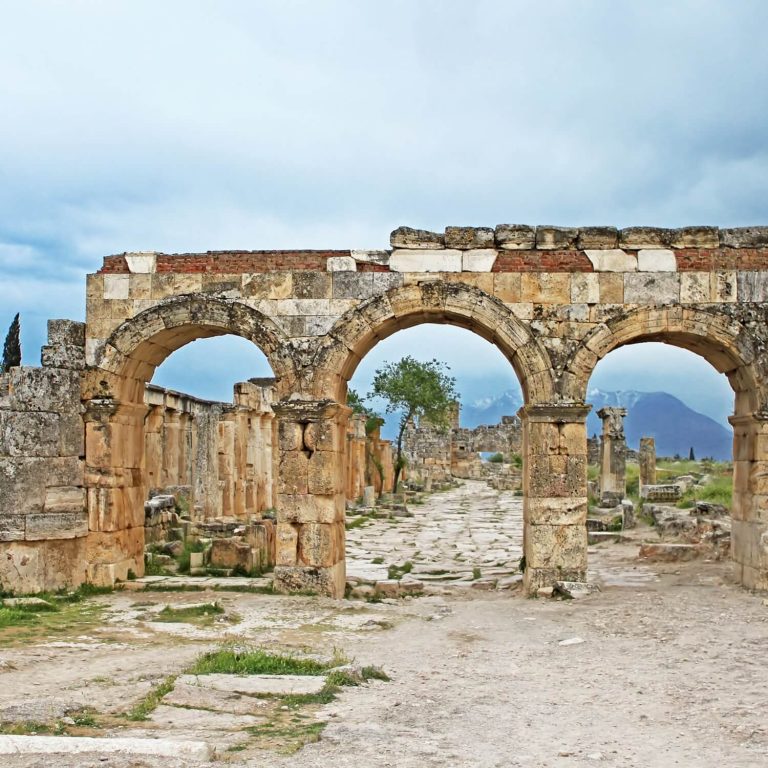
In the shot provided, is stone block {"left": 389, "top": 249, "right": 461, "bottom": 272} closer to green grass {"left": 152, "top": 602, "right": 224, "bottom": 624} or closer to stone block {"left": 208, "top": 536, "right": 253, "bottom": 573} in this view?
stone block {"left": 208, "top": 536, "right": 253, "bottom": 573}

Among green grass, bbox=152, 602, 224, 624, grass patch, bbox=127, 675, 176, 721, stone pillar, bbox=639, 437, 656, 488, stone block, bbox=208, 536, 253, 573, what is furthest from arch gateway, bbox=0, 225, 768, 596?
stone pillar, bbox=639, 437, 656, 488

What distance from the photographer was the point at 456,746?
4.91 meters

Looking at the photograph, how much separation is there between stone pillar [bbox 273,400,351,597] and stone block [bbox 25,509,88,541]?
2.49 metres

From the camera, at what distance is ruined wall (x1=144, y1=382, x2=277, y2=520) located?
676 inches

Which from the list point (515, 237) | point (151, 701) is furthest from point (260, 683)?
point (515, 237)

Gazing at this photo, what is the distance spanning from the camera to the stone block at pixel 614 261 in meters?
10.8

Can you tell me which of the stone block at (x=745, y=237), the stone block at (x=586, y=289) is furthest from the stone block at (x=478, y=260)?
the stone block at (x=745, y=237)

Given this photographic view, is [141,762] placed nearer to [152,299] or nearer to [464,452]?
[152,299]

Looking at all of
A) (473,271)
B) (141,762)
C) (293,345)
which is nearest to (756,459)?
(473,271)

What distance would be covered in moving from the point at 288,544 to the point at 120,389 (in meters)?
2.95

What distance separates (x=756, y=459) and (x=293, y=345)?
5.75 m

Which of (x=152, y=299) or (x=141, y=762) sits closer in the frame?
(x=141, y=762)

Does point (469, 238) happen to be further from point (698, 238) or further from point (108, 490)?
point (108, 490)

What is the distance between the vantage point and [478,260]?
10898mm
